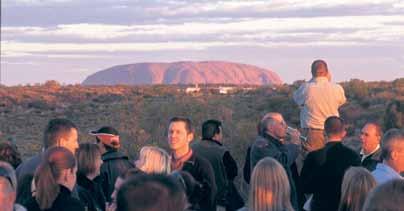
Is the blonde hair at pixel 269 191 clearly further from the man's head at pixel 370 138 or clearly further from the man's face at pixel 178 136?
the man's head at pixel 370 138

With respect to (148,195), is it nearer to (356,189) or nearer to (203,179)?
(356,189)

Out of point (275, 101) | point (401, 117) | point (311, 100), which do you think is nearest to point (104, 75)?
point (275, 101)

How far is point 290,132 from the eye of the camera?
10.1m

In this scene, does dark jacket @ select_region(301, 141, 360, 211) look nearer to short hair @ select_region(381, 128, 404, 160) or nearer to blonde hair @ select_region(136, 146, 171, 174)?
short hair @ select_region(381, 128, 404, 160)

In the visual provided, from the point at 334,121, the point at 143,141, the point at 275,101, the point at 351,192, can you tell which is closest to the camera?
the point at 351,192

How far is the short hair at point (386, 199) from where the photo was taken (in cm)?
362

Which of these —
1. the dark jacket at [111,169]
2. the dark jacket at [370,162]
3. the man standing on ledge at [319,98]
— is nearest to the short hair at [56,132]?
the dark jacket at [111,169]

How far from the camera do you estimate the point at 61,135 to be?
26.9 feet

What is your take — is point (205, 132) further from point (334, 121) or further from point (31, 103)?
point (31, 103)

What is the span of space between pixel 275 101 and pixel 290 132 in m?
29.8

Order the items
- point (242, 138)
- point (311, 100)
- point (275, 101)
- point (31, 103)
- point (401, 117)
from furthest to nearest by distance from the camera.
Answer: point (31, 103), point (275, 101), point (401, 117), point (242, 138), point (311, 100)

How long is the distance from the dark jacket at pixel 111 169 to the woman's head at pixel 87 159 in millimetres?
327

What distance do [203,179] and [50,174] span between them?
2.31 m

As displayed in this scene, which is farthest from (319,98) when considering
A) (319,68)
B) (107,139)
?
(107,139)
